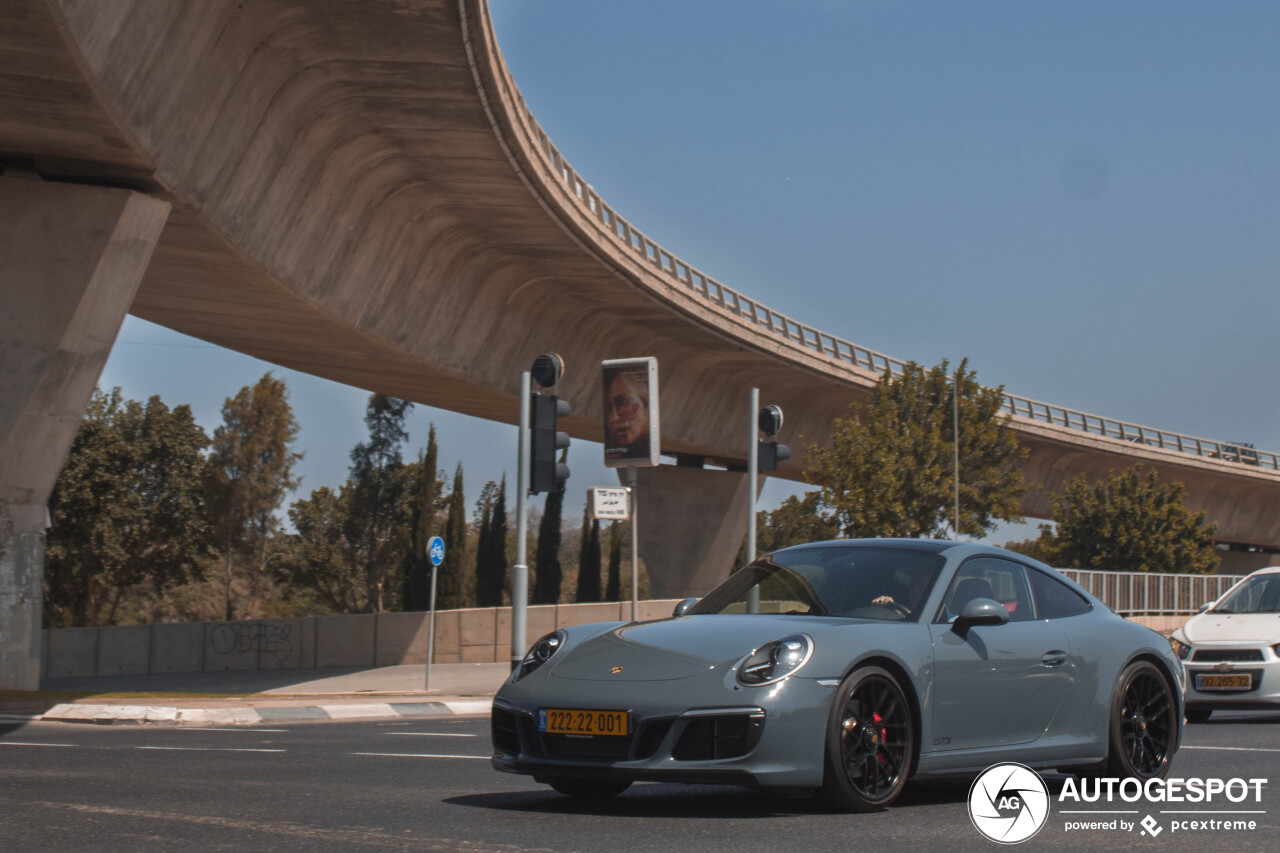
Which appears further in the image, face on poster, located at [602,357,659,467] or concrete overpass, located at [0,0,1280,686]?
face on poster, located at [602,357,659,467]

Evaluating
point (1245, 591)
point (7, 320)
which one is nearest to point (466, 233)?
point (7, 320)

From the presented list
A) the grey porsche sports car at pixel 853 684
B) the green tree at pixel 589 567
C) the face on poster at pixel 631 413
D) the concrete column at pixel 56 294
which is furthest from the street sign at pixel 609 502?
the green tree at pixel 589 567

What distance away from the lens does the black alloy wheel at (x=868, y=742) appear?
5965mm

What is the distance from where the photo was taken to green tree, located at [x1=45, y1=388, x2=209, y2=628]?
142 feet

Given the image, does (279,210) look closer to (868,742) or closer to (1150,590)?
(868,742)

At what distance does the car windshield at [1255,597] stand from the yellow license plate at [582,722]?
394 inches

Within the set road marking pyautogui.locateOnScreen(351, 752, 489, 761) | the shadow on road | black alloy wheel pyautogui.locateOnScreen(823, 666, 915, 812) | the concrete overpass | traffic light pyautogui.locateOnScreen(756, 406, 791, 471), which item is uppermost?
the concrete overpass

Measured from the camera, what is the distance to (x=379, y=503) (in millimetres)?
69562

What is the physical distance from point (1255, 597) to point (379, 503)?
58.8 meters

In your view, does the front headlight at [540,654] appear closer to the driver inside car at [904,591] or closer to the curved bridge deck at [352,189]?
the driver inside car at [904,591]

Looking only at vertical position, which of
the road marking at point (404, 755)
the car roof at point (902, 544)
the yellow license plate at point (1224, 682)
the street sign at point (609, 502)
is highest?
the street sign at point (609, 502)

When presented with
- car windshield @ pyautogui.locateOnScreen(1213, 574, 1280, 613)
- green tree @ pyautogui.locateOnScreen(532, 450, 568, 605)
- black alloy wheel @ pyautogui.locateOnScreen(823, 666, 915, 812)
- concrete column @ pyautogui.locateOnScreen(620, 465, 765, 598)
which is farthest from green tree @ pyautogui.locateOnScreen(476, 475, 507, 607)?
black alloy wheel @ pyautogui.locateOnScreen(823, 666, 915, 812)

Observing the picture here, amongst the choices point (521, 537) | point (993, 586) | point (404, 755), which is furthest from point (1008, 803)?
point (521, 537)

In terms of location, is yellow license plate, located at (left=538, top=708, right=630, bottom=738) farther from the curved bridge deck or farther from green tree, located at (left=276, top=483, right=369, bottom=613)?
green tree, located at (left=276, top=483, right=369, bottom=613)
